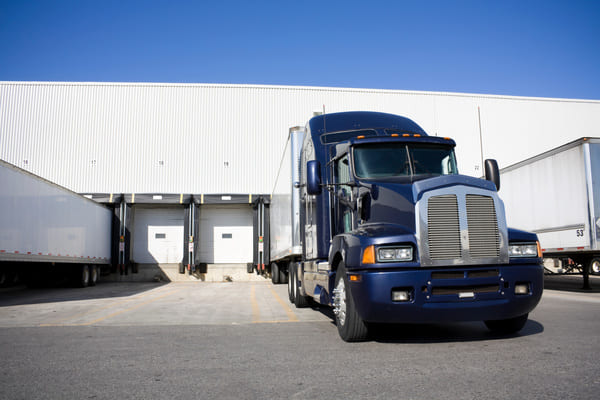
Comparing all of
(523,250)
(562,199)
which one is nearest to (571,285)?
(562,199)

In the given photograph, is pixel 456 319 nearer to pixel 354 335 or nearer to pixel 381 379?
pixel 354 335

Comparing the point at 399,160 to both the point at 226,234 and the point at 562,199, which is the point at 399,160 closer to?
the point at 562,199

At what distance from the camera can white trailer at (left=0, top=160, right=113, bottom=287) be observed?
1292cm

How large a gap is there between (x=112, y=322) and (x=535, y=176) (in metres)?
11.9

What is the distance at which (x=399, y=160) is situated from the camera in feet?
21.2

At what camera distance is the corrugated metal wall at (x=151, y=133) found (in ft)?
90.8

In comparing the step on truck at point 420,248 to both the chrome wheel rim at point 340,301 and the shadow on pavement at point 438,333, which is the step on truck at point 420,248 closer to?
the chrome wheel rim at point 340,301

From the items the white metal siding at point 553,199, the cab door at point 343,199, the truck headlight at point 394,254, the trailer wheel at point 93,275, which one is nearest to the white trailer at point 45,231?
the trailer wheel at point 93,275

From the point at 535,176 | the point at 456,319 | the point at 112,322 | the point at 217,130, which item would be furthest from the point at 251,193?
the point at 456,319

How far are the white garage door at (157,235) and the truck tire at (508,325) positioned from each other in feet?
75.2

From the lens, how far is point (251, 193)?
90.3 feet

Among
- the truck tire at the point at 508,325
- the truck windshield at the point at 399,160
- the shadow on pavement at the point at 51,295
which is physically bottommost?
the shadow on pavement at the point at 51,295

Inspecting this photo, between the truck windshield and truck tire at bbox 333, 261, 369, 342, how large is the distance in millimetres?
1389

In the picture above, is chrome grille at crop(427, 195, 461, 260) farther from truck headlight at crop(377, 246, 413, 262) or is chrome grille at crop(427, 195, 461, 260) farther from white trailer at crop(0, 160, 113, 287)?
white trailer at crop(0, 160, 113, 287)
